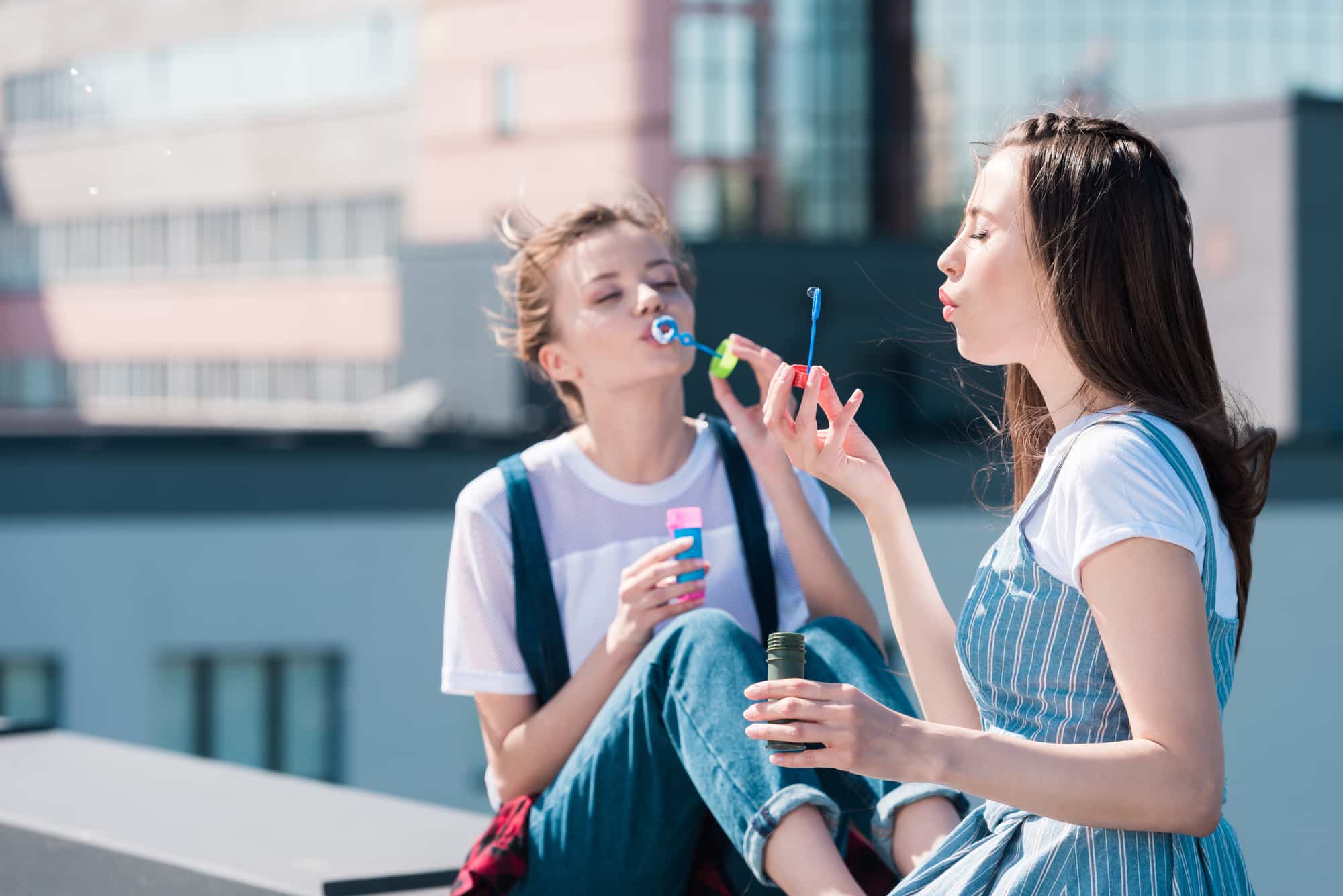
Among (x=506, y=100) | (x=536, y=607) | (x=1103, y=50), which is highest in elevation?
(x=1103, y=50)

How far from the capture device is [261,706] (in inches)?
469

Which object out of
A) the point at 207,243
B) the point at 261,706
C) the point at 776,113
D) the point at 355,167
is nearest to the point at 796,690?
the point at 261,706

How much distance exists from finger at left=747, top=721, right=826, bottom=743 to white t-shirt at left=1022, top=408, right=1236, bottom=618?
0.98 ft

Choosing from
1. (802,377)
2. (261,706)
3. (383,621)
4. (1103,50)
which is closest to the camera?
(802,377)

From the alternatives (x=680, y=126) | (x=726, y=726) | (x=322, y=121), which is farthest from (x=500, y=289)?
(x=322, y=121)

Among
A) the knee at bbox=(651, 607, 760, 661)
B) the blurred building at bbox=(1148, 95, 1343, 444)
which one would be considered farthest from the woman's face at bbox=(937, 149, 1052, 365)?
the blurred building at bbox=(1148, 95, 1343, 444)

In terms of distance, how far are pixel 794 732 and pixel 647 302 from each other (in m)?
1.23

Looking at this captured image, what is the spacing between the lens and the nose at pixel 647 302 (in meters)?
2.59

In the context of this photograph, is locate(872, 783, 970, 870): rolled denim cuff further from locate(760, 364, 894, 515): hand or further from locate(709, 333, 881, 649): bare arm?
locate(760, 364, 894, 515): hand

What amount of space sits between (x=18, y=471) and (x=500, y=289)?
868cm

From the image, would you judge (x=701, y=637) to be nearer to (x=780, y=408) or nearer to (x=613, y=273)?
(x=780, y=408)

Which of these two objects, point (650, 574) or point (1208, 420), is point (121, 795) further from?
point (1208, 420)

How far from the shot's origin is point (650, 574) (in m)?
2.28

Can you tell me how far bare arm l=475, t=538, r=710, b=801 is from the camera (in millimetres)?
2291
